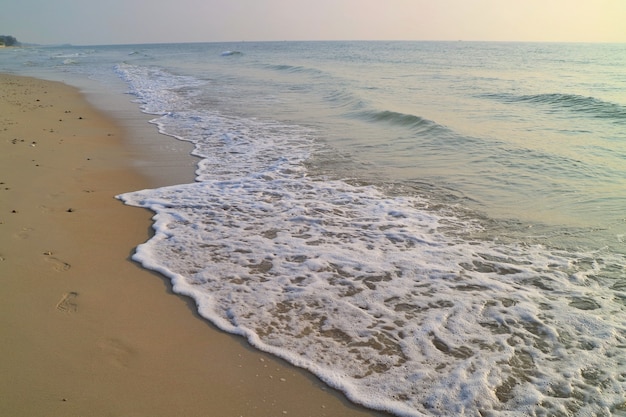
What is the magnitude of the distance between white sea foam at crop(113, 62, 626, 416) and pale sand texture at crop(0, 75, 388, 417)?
21cm

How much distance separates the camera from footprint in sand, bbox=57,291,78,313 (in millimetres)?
3361

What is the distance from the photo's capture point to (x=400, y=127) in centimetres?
1107

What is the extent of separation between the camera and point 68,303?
3.44 m

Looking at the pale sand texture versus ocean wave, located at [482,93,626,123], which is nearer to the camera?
the pale sand texture

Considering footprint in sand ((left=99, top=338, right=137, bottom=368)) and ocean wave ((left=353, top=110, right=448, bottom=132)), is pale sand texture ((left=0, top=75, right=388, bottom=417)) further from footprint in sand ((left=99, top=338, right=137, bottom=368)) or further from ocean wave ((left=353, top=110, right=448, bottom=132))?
ocean wave ((left=353, top=110, right=448, bottom=132))

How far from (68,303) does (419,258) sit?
321 centimetres

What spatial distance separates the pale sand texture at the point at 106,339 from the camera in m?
2.54

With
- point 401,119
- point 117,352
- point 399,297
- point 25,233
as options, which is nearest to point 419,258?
point 399,297

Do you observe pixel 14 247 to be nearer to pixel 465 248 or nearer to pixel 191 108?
pixel 465 248

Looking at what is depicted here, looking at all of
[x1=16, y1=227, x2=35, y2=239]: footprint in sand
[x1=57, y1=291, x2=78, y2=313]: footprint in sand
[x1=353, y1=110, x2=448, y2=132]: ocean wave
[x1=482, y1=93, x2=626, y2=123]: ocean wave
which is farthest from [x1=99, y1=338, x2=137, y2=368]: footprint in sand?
[x1=482, y1=93, x2=626, y2=123]: ocean wave

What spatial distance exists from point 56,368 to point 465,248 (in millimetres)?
3840

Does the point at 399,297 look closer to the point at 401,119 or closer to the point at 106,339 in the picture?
the point at 106,339

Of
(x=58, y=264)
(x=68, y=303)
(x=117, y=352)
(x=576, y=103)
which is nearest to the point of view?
(x=117, y=352)

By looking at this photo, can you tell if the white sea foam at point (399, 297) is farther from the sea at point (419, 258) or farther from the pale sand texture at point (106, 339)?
the pale sand texture at point (106, 339)
